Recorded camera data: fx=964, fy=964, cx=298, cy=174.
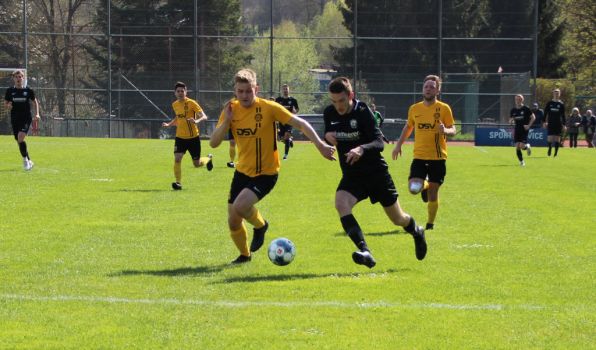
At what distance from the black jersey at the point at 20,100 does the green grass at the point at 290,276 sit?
4727mm

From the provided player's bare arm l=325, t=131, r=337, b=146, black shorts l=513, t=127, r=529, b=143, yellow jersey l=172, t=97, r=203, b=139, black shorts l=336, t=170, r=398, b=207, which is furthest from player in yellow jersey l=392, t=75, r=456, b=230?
black shorts l=513, t=127, r=529, b=143

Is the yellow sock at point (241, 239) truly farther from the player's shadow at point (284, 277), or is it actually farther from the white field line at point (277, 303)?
the white field line at point (277, 303)

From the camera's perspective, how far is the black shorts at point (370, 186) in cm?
941

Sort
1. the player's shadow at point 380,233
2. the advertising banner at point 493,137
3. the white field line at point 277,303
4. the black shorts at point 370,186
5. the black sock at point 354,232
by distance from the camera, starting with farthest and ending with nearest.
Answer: the advertising banner at point 493,137 < the player's shadow at point 380,233 < the black shorts at point 370,186 < the black sock at point 354,232 < the white field line at point 277,303

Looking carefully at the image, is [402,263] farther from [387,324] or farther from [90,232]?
[90,232]

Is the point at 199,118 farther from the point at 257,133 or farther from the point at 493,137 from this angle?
the point at 493,137

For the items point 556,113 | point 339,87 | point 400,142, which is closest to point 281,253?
point 339,87

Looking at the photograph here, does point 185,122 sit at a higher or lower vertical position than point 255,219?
higher

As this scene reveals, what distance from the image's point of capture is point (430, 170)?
43.0 ft

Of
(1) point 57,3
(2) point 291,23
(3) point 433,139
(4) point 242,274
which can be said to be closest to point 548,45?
(2) point 291,23

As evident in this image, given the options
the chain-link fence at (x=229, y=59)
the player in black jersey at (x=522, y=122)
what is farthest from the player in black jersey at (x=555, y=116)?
the chain-link fence at (x=229, y=59)

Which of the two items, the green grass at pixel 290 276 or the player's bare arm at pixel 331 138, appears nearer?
the green grass at pixel 290 276

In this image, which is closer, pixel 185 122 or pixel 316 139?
Result: pixel 316 139

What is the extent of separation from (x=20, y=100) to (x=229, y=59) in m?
29.9
